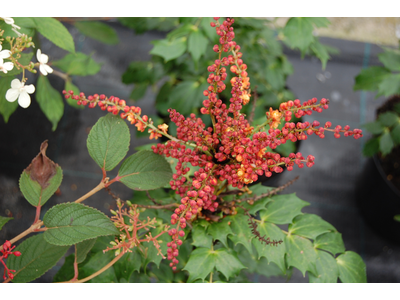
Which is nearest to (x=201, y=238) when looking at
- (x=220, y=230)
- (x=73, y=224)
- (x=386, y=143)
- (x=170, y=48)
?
(x=220, y=230)

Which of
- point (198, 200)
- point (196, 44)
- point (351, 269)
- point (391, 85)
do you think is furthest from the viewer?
point (391, 85)

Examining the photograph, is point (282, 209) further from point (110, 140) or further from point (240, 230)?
point (110, 140)

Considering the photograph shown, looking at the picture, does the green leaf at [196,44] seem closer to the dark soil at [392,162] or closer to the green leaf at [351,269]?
the green leaf at [351,269]

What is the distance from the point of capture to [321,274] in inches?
28.0

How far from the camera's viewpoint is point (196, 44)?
2.99ft

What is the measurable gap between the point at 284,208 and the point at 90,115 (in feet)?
3.84

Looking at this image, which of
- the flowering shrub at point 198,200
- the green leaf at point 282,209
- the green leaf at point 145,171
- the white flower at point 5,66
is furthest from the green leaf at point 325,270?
the white flower at point 5,66

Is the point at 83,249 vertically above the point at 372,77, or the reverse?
the point at 372,77

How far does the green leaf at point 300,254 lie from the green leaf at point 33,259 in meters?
0.48

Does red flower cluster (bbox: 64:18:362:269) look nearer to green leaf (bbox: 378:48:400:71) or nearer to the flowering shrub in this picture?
the flowering shrub

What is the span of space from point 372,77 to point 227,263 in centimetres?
87

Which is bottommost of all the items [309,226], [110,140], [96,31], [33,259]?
[33,259]

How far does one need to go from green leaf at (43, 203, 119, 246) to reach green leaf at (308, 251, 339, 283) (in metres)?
0.46

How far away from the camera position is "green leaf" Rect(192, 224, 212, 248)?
68 cm
